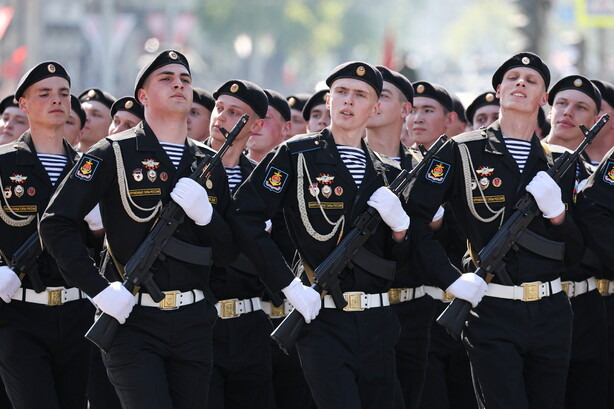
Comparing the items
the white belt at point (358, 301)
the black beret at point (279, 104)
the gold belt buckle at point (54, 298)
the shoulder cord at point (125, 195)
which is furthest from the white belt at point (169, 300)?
the black beret at point (279, 104)

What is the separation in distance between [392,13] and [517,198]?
121 m

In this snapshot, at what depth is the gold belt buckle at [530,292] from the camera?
7633 millimetres

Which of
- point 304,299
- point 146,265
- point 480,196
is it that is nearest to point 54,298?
point 146,265

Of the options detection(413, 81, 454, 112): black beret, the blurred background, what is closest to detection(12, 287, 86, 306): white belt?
detection(413, 81, 454, 112): black beret

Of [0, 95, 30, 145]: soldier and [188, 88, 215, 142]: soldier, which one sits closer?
[188, 88, 215, 142]: soldier

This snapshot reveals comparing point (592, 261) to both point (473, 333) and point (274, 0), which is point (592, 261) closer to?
point (473, 333)

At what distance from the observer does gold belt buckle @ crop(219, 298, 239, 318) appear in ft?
27.3

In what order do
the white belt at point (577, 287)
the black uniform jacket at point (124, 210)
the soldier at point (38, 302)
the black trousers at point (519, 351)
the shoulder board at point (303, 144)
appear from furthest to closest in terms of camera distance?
1. the white belt at point (577, 287)
2. the soldier at point (38, 302)
3. the shoulder board at point (303, 144)
4. the black trousers at point (519, 351)
5. the black uniform jacket at point (124, 210)

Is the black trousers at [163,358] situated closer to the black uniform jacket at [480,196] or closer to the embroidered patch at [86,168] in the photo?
the embroidered patch at [86,168]

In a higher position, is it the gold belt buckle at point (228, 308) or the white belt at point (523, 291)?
the white belt at point (523, 291)

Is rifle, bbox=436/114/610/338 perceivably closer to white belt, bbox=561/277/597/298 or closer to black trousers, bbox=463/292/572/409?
black trousers, bbox=463/292/572/409

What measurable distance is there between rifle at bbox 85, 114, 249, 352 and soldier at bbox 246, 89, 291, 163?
281 centimetres

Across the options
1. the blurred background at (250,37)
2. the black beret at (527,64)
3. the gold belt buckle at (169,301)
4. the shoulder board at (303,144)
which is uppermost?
the black beret at (527,64)

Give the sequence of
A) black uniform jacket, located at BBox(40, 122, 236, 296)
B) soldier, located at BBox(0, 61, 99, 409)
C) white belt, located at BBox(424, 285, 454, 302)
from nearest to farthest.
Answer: black uniform jacket, located at BBox(40, 122, 236, 296) < soldier, located at BBox(0, 61, 99, 409) < white belt, located at BBox(424, 285, 454, 302)
